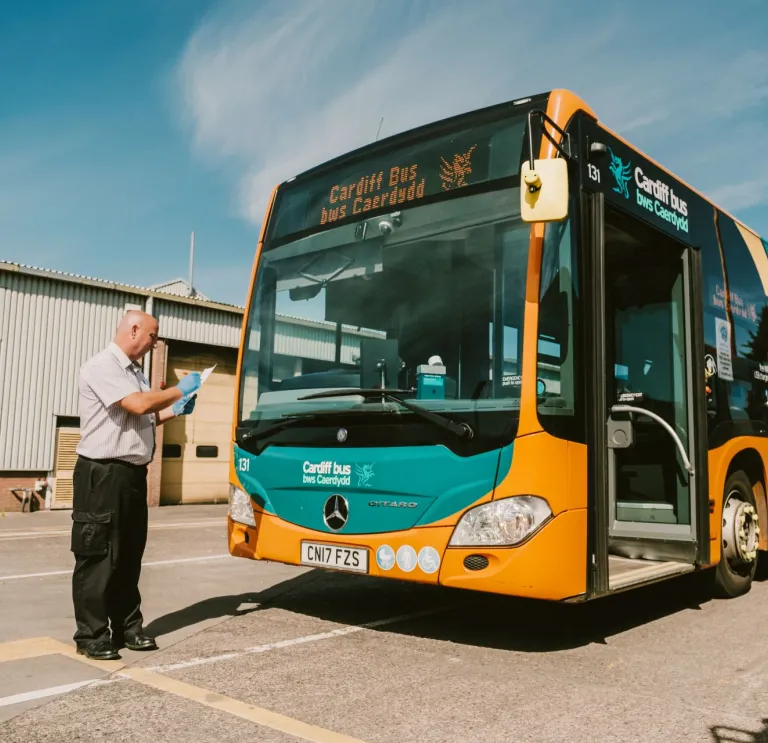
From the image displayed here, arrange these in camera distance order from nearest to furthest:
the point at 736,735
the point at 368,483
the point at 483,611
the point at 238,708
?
1. the point at 736,735
2. the point at 238,708
3. the point at 368,483
4. the point at 483,611

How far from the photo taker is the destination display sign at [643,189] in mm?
5109

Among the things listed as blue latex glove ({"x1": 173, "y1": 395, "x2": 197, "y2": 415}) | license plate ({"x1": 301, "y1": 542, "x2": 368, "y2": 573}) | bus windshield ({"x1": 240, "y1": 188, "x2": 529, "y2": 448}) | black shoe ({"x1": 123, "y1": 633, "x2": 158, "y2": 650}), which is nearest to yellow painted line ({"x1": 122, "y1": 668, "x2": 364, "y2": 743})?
black shoe ({"x1": 123, "y1": 633, "x2": 158, "y2": 650})

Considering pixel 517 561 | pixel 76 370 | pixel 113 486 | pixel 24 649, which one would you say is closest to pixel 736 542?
pixel 517 561

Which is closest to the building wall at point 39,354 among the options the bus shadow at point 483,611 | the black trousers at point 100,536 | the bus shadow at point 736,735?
the bus shadow at point 483,611

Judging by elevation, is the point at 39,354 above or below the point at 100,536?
above

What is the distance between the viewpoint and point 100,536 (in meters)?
4.36

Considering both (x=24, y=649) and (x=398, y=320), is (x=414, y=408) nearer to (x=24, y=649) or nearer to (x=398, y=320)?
(x=398, y=320)

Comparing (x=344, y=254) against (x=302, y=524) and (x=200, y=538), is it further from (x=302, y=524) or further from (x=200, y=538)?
(x=200, y=538)

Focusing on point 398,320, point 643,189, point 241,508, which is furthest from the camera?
point 643,189

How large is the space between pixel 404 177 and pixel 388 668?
9.94 feet

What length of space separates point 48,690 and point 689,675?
3.27m

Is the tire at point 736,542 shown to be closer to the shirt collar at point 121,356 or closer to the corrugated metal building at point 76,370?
the shirt collar at point 121,356

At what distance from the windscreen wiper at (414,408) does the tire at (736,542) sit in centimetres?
286

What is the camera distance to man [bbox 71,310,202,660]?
4367 mm
